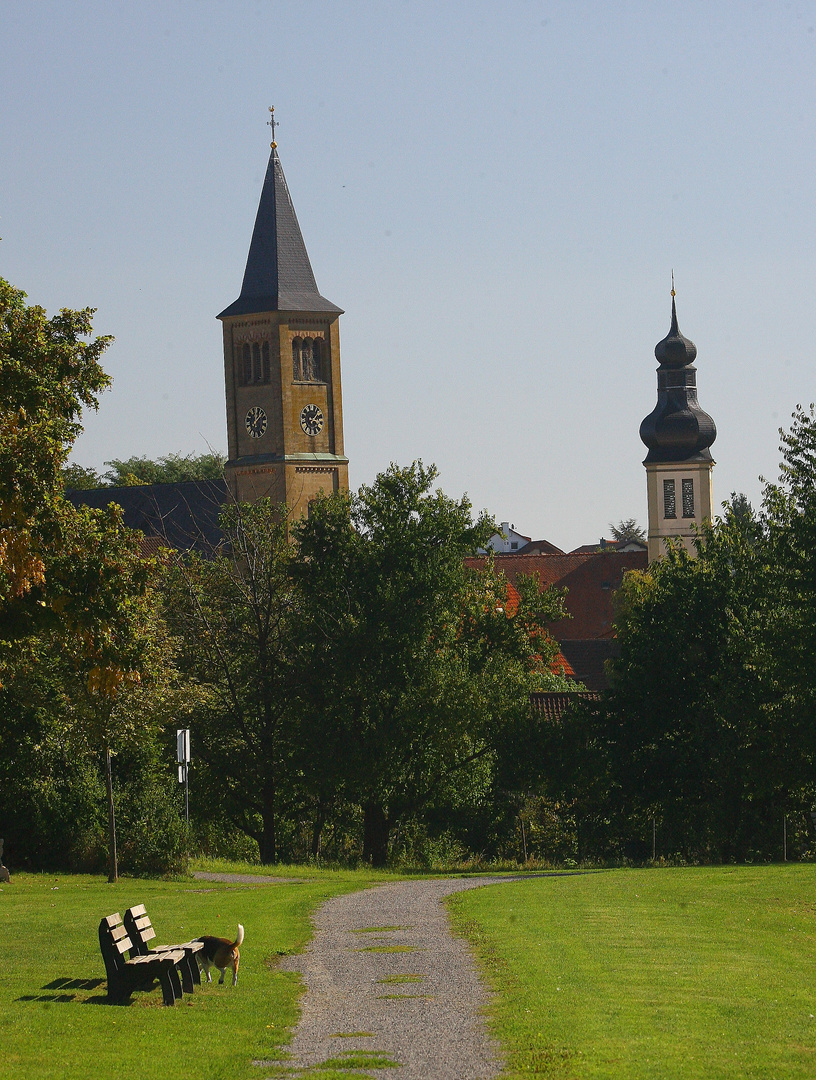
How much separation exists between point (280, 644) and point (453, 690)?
205 inches

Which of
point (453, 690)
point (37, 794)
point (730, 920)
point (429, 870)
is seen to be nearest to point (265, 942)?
point (730, 920)

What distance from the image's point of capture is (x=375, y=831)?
41.5 m

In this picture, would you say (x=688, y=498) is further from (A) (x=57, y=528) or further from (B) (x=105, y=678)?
(A) (x=57, y=528)

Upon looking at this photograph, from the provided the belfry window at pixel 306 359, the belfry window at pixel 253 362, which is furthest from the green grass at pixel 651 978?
the belfry window at pixel 253 362

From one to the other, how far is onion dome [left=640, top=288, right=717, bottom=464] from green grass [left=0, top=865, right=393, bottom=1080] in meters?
88.8

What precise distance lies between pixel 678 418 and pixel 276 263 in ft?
111

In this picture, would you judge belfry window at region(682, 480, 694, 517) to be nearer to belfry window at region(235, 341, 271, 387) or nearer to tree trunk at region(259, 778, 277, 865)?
belfry window at region(235, 341, 271, 387)

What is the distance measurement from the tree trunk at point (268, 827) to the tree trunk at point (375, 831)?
2.68 meters

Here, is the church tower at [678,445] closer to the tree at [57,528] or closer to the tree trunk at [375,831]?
the tree trunk at [375,831]

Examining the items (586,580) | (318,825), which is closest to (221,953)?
(318,825)

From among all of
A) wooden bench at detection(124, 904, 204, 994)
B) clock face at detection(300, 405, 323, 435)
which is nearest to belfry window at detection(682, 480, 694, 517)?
clock face at detection(300, 405, 323, 435)

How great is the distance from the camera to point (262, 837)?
41.2 metres

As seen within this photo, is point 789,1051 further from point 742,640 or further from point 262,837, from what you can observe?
point 262,837

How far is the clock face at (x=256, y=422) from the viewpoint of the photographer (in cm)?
8906
